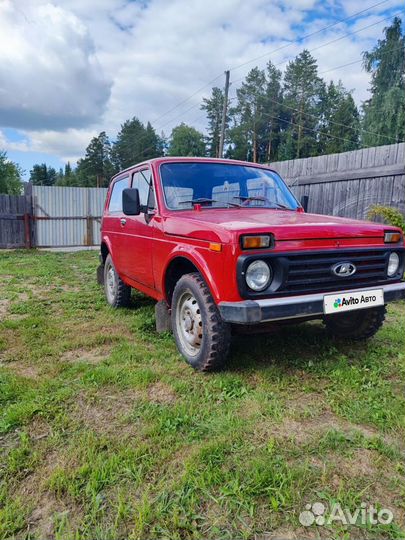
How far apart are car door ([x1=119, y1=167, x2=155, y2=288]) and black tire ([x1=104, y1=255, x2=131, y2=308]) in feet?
1.41

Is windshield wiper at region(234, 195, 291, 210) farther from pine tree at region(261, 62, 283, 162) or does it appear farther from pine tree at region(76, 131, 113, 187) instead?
pine tree at region(76, 131, 113, 187)

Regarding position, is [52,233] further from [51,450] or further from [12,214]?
[51,450]

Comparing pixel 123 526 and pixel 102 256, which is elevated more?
Result: pixel 102 256

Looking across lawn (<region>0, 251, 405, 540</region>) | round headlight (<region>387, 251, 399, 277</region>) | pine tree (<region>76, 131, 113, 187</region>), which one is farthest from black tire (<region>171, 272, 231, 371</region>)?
pine tree (<region>76, 131, 113, 187</region>)

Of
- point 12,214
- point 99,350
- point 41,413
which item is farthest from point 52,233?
point 41,413

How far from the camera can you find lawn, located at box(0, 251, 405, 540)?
166cm

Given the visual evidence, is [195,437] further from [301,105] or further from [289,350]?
[301,105]

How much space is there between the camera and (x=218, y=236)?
105 inches

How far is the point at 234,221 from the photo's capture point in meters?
2.90

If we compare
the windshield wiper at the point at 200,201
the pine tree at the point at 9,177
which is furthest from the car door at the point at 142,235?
the pine tree at the point at 9,177

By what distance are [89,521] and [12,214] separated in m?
12.8

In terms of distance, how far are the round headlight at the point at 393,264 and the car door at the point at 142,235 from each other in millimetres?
2276

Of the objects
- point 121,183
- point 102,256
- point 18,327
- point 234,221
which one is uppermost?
point 121,183

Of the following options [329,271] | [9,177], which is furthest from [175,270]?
[9,177]
